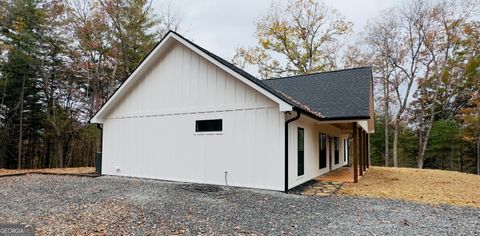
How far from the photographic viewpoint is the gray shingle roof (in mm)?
8805

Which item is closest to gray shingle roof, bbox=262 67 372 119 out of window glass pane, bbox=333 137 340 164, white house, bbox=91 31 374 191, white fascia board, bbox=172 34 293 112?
white house, bbox=91 31 374 191

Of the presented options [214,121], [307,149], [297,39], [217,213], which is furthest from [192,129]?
[297,39]

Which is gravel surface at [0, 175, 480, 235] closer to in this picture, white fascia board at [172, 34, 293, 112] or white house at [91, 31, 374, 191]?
white house at [91, 31, 374, 191]

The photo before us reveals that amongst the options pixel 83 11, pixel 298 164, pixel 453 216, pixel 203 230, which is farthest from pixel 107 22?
pixel 453 216

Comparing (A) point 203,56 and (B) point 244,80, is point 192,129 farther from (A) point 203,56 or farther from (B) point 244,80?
(B) point 244,80

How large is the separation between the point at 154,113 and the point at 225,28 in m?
11.8

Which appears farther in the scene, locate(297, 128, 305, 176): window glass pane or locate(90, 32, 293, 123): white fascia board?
locate(297, 128, 305, 176): window glass pane

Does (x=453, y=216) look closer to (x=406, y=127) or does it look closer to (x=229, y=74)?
(x=229, y=74)

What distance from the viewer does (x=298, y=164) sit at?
330 inches

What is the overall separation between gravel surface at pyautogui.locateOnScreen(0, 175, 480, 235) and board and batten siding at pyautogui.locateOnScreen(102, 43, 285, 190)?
1008 millimetres

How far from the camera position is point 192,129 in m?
8.87

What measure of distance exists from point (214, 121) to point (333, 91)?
489cm

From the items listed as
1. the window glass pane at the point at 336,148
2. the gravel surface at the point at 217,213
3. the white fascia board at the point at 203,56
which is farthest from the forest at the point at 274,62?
the gravel surface at the point at 217,213

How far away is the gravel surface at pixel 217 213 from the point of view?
4328 mm
